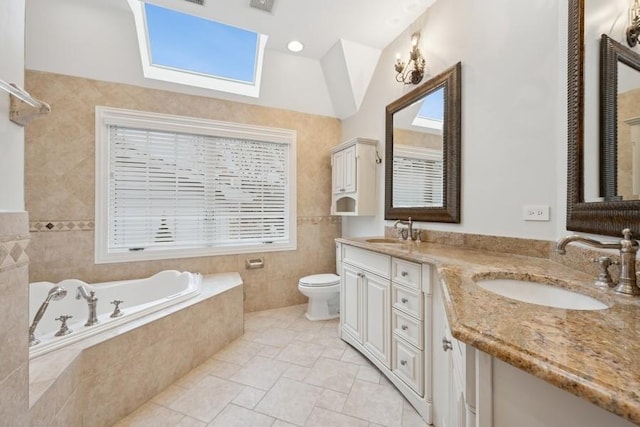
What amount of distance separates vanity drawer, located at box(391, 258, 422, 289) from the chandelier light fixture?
1611 mm

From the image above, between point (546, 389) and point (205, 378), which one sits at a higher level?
point (546, 389)

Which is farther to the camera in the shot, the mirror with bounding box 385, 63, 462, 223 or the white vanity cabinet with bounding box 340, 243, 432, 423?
the mirror with bounding box 385, 63, 462, 223

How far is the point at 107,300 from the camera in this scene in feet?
7.53

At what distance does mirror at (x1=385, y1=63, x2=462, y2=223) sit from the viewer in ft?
6.44

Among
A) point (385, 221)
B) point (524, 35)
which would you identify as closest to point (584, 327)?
point (524, 35)

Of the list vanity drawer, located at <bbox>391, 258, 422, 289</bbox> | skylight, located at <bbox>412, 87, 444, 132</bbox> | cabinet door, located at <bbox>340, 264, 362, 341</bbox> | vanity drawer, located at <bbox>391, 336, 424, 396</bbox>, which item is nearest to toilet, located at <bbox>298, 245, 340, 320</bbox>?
cabinet door, located at <bbox>340, 264, 362, 341</bbox>

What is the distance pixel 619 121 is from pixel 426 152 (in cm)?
129

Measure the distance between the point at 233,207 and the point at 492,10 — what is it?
2.81m

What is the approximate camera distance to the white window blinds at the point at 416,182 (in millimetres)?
2137

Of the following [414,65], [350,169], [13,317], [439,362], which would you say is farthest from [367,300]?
[414,65]

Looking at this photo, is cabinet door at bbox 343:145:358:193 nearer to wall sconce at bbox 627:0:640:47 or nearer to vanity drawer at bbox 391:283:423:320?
vanity drawer at bbox 391:283:423:320

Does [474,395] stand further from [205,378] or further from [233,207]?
[233,207]

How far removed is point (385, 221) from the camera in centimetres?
276

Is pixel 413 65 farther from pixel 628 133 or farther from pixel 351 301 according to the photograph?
pixel 351 301
